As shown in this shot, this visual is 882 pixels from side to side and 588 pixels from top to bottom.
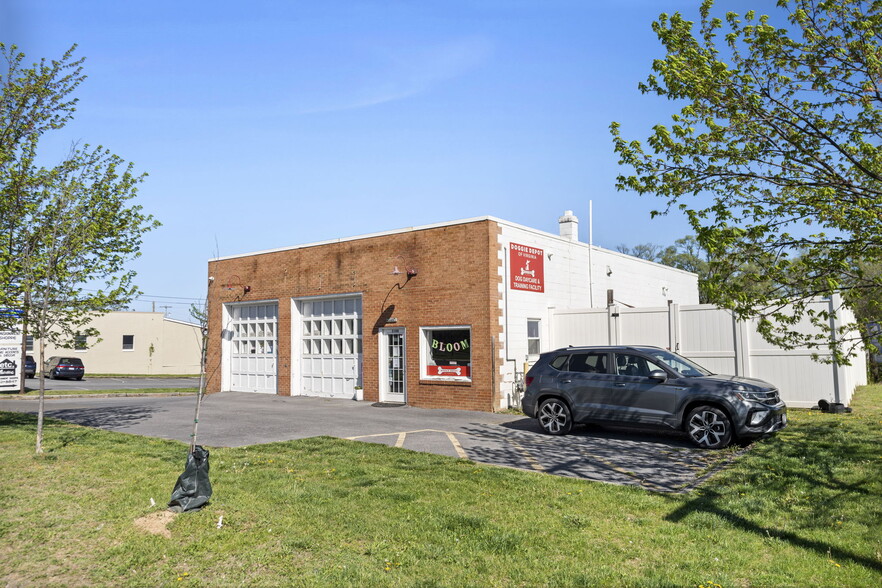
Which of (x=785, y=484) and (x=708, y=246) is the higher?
(x=708, y=246)

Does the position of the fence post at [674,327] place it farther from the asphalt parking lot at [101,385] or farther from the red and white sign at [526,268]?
the asphalt parking lot at [101,385]

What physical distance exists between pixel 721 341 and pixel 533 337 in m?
4.96

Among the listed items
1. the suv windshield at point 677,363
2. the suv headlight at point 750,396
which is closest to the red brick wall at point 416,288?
the suv windshield at point 677,363

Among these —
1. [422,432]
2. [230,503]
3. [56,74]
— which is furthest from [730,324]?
[56,74]

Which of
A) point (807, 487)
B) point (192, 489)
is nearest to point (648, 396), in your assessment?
point (807, 487)

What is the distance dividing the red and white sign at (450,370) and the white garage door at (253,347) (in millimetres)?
6929

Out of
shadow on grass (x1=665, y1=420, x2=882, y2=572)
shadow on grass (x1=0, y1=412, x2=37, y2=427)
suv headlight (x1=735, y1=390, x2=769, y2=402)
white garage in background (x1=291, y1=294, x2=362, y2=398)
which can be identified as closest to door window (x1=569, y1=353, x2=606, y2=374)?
suv headlight (x1=735, y1=390, x2=769, y2=402)

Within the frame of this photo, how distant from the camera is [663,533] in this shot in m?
5.84

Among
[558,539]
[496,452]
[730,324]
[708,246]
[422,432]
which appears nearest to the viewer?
[558,539]

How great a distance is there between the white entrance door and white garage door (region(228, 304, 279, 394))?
514 centimetres

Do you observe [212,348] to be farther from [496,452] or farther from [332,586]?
[332,586]

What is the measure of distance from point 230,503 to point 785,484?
637 cm

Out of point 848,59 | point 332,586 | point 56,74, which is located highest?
point 56,74

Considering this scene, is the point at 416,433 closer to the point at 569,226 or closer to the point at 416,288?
the point at 416,288
